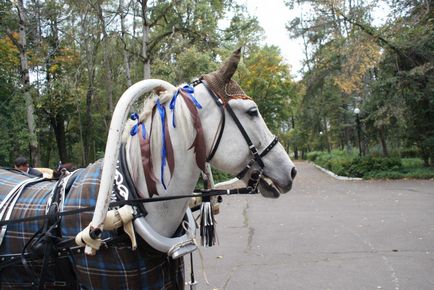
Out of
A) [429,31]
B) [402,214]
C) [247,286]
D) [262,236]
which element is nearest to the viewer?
[247,286]

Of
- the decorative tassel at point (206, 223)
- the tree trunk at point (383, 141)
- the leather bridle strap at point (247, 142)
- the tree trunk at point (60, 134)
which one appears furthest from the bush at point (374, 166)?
the tree trunk at point (60, 134)

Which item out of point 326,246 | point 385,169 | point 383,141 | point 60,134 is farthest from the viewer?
point 60,134

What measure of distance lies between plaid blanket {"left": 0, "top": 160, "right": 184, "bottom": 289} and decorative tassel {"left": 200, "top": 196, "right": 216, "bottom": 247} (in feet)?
0.71

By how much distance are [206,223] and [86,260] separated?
754 millimetres

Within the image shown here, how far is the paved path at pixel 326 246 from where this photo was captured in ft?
16.5

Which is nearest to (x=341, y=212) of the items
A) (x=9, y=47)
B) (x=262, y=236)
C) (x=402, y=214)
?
(x=402, y=214)

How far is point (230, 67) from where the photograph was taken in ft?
6.61

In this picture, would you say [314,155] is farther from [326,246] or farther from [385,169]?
[326,246]

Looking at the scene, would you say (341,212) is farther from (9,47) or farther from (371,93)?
(9,47)

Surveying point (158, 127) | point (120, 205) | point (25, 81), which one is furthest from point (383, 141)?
point (120, 205)

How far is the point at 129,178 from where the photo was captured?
202cm

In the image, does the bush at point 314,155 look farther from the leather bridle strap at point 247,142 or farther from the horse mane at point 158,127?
the horse mane at point 158,127

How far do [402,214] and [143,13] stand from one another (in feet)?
38.6

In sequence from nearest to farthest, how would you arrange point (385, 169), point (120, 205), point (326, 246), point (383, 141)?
point (120, 205) < point (326, 246) < point (385, 169) < point (383, 141)
